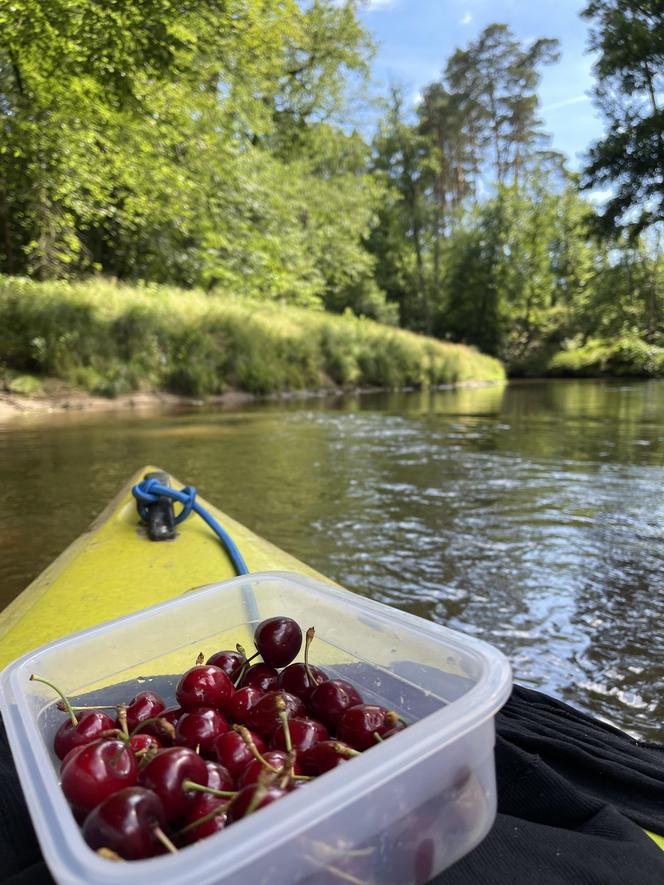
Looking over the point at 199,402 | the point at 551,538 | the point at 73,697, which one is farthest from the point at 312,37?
the point at 73,697

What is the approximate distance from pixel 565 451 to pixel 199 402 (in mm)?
8224

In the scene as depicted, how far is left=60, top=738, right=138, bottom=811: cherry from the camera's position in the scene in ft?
1.79

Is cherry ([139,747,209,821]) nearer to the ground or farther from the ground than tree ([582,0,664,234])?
nearer to the ground

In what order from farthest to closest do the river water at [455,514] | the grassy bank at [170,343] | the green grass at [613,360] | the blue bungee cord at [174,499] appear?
1. the green grass at [613,360]
2. the grassy bank at [170,343]
3. the river water at [455,514]
4. the blue bungee cord at [174,499]

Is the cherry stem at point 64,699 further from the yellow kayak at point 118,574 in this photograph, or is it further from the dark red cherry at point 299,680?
the yellow kayak at point 118,574

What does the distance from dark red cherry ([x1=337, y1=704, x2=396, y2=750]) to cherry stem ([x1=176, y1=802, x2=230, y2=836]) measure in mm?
172

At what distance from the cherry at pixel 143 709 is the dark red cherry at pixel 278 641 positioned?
0.15 m

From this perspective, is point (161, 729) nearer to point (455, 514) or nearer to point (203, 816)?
point (203, 816)

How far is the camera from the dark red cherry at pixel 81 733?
66 cm

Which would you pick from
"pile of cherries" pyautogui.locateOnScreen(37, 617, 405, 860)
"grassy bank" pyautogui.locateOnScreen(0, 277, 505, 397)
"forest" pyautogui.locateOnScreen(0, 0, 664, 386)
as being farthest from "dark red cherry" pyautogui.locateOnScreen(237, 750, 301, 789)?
"grassy bank" pyautogui.locateOnScreen(0, 277, 505, 397)

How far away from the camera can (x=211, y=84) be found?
39.0 ft

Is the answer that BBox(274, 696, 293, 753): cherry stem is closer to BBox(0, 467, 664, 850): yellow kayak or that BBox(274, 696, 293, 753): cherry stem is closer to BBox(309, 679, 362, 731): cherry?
BBox(309, 679, 362, 731): cherry

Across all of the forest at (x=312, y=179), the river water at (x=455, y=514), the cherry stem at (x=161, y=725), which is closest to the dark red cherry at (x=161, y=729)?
the cherry stem at (x=161, y=725)

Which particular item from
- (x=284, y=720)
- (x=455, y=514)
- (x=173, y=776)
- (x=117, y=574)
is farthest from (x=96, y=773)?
(x=455, y=514)
